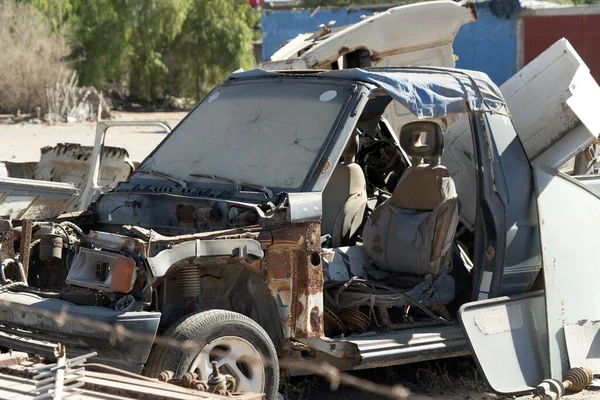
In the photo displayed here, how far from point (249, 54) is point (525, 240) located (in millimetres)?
31769

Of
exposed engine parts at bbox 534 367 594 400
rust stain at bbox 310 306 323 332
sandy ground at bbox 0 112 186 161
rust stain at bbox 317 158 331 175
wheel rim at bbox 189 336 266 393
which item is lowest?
exposed engine parts at bbox 534 367 594 400

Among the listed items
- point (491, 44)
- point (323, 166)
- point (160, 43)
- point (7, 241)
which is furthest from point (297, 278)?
point (160, 43)

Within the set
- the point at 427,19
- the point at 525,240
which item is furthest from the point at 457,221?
the point at 427,19

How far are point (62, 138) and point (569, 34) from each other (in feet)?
47.8

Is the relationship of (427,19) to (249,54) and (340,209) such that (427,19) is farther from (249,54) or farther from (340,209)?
(249,54)

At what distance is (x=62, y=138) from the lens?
964 inches

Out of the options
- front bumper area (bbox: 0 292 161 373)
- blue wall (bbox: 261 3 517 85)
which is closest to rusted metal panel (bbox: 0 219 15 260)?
front bumper area (bbox: 0 292 161 373)

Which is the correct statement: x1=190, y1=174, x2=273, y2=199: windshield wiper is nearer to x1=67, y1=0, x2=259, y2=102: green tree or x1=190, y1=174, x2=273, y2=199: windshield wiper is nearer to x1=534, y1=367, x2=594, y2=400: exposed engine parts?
x1=534, y1=367, x2=594, y2=400: exposed engine parts

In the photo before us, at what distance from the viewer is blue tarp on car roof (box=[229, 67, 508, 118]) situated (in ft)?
20.8

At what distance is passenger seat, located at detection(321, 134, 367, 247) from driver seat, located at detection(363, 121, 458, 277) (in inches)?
5.7

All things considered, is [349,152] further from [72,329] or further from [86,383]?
[86,383]

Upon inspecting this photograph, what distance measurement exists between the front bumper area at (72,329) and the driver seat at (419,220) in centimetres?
213

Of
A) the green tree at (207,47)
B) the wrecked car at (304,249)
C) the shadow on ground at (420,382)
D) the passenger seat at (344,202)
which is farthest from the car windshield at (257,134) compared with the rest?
the green tree at (207,47)

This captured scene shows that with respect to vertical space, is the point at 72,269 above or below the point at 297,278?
above
